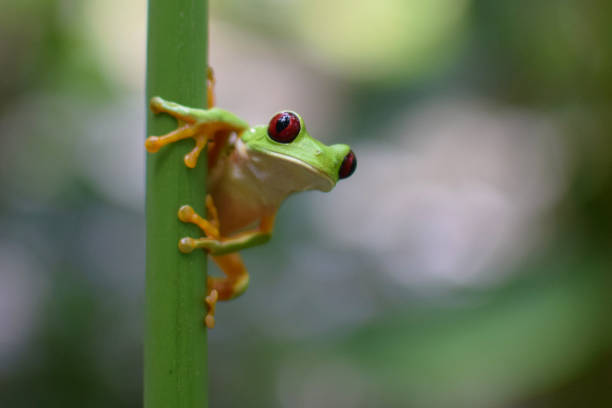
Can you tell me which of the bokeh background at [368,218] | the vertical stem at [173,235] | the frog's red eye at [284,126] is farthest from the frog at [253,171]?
the bokeh background at [368,218]

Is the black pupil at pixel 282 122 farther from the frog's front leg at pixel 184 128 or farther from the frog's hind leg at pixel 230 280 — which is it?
the frog's hind leg at pixel 230 280

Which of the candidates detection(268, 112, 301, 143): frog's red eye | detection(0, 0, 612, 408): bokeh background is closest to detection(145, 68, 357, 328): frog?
detection(268, 112, 301, 143): frog's red eye

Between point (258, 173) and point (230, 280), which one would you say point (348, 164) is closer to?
point (258, 173)

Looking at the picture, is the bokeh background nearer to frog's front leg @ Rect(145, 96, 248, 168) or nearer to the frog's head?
the frog's head

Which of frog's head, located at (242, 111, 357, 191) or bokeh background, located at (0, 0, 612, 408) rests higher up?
frog's head, located at (242, 111, 357, 191)

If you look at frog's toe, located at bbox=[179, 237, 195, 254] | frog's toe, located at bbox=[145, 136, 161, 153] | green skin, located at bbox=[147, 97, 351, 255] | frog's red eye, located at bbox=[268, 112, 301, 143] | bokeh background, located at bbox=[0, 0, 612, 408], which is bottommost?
bokeh background, located at bbox=[0, 0, 612, 408]

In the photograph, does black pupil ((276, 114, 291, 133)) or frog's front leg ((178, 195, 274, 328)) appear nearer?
frog's front leg ((178, 195, 274, 328))

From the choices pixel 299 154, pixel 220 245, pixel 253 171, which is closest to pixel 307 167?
pixel 299 154

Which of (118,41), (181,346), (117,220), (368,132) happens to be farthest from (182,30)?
(118,41)
